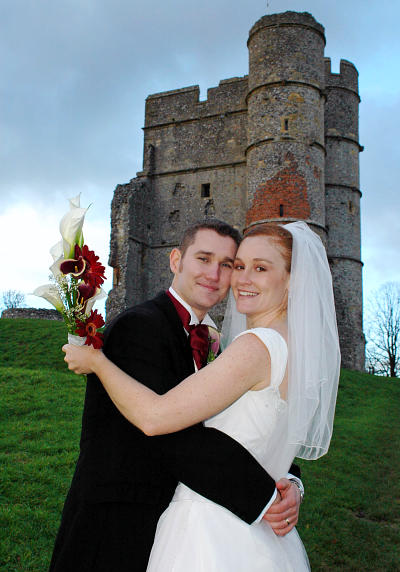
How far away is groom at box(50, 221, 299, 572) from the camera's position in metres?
2.43

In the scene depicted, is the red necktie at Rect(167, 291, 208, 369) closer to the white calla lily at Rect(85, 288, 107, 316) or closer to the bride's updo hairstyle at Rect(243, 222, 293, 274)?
the white calla lily at Rect(85, 288, 107, 316)

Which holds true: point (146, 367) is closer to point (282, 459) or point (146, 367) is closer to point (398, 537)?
point (282, 459)

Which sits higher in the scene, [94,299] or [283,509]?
[94,299]

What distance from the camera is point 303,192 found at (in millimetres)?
21094

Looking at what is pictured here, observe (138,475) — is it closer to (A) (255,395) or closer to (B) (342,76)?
(A) (255,395)

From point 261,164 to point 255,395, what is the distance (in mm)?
20049

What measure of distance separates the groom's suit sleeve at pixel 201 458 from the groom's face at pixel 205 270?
1.81 ft

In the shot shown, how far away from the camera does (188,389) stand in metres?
2.41

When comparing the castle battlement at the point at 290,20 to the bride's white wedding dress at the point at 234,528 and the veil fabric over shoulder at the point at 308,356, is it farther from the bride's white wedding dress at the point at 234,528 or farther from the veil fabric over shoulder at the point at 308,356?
the bride's white wedding dress at the point at 234,528

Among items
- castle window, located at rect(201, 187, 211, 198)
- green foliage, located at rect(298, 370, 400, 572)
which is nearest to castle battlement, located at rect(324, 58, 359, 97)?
castle window, located at rect(201, 187, 211, 198)

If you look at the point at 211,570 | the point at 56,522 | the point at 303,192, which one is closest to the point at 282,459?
the point at 211,570

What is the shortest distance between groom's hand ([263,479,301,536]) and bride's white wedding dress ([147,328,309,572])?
0.06 metres

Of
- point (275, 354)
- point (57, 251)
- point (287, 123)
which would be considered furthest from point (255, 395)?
point (287, 123)

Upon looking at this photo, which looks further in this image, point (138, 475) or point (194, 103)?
point (194, 103)
